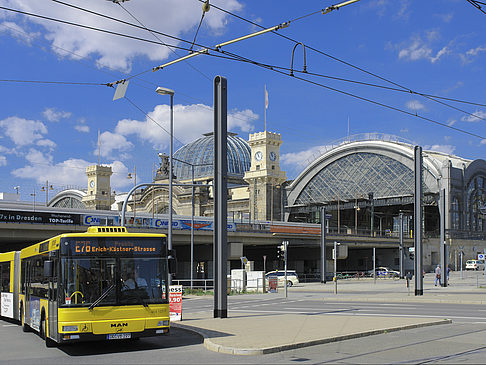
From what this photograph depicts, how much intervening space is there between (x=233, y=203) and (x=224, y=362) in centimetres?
8974

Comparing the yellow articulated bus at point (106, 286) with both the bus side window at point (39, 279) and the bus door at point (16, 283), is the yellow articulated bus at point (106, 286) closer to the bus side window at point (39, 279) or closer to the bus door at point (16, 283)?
the bus side window at point (39, 279)

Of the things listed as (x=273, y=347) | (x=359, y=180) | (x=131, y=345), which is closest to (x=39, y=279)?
(x=131, y=345)

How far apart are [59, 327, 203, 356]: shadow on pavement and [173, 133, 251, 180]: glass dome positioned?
Answer: 94360 mm

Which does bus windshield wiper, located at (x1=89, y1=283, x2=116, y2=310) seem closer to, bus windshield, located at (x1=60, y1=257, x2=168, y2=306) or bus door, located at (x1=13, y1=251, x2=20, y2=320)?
bus windshield, located at (x1=60, y1=257, x2=168, y2=306)

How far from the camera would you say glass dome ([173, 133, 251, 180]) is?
111438 millimetres

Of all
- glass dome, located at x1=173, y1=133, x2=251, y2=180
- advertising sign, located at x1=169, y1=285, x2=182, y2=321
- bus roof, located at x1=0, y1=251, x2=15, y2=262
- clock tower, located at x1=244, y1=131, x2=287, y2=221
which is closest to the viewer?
advertising sign, located at x1=169, y1=285, x2=182, y2=321

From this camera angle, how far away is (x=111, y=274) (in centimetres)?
1298

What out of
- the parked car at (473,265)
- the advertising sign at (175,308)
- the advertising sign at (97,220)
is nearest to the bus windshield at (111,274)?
the advertising sign at (175,308)

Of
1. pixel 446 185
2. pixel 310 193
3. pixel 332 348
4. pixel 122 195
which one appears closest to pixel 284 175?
pixel 310 193

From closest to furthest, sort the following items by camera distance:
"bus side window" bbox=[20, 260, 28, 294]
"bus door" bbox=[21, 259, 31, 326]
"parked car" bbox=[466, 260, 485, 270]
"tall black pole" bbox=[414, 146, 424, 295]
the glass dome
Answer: "bus door" bbox=[21, 259, 31, 326] < "bus side window" bbox=[20, 260, 28, 294] < "tall black pole" bbox=[414, 146, 424, 295] < "parked car" bbox=[466, 260, 485, 270] < the glass dome

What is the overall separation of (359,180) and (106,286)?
84778 millimetres

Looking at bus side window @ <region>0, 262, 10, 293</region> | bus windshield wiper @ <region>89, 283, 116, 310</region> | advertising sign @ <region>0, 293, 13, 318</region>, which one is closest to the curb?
bus windshield wiper @ <region>89, 283, 116, 310</region>

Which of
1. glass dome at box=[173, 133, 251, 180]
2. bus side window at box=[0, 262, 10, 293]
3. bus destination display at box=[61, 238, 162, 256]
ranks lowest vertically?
bus side window at box=[0, 262, 10, 293]

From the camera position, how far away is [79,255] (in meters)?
12.9
